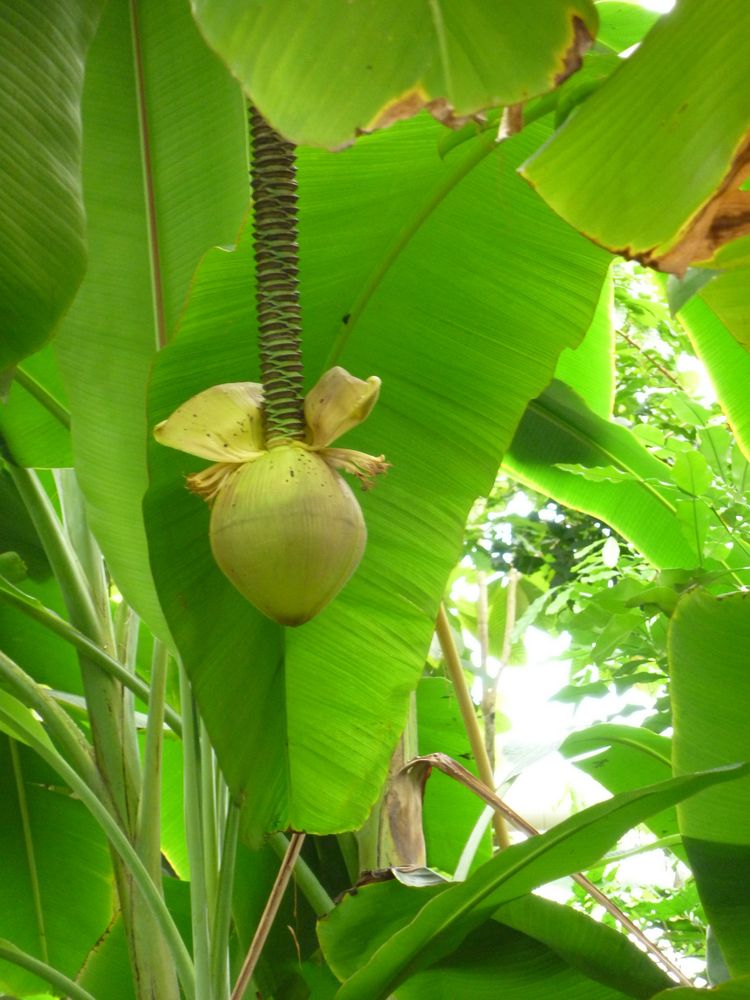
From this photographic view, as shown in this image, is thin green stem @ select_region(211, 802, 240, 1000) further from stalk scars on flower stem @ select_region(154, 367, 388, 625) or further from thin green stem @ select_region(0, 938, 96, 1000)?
stalk scars on flower stem @ select_region(154, 367, 388, 625)

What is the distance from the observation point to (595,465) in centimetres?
141

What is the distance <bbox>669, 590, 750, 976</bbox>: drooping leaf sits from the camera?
873 millimetres

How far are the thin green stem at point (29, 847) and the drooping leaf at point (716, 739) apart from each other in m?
0.88

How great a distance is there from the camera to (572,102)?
0.53 m

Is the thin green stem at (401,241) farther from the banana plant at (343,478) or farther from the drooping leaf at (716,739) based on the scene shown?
the drooping leaf at (716,739)

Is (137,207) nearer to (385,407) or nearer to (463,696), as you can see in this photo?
(385,407)

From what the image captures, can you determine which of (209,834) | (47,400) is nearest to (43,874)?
(209,834)

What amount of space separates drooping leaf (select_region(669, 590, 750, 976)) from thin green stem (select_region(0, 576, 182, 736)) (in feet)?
1.64

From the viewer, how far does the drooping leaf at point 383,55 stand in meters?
0.39

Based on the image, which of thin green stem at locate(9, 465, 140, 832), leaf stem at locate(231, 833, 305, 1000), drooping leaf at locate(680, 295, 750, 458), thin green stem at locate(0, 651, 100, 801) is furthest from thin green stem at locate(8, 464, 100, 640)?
drooping leaf at locate(680, 295, 750, 458)

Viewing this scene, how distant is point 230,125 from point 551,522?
2.38 meters

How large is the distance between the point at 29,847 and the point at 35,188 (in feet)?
3.61

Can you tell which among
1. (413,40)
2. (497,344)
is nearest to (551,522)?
(497,344)

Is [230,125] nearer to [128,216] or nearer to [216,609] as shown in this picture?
[128,216]
